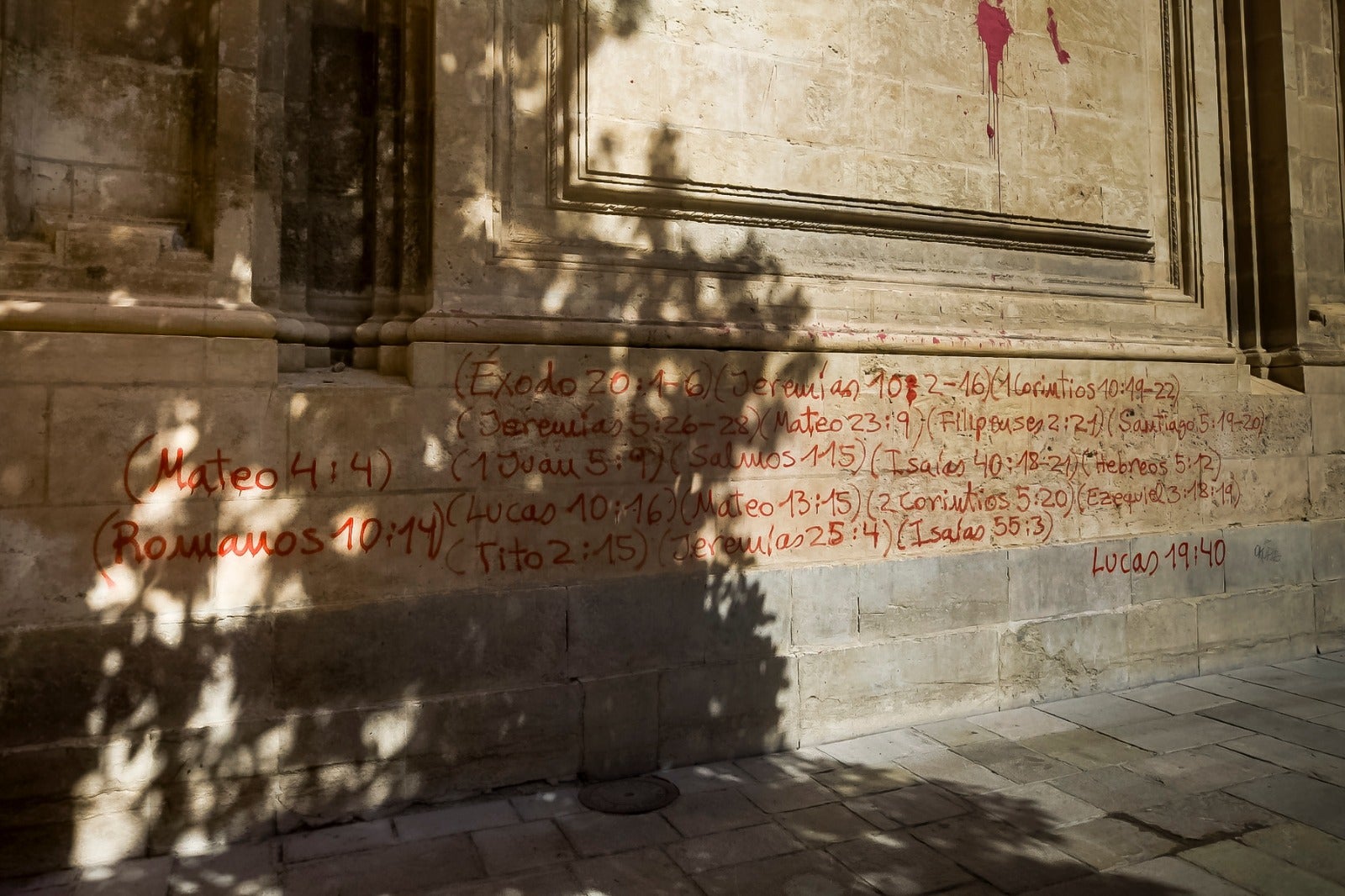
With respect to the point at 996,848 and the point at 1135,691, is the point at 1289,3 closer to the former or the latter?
the point at 1135,691

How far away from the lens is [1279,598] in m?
7.34

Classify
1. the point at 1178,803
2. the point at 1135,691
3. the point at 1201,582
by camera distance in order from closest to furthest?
the point at 1178,803
the point at 1135,691
the point at 1201,582

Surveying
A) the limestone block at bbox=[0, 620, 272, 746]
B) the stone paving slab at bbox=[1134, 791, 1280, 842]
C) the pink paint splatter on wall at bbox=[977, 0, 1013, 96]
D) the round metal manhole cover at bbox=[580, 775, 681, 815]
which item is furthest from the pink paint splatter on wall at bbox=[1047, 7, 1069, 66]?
the limestone block at bbox=[0, 620, 272, 746]

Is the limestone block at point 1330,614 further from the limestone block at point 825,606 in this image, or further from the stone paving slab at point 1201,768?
the limestone block at point 825,606

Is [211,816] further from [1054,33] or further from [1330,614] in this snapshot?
[1330,614]

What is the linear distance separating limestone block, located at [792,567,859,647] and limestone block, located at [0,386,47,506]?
409cm

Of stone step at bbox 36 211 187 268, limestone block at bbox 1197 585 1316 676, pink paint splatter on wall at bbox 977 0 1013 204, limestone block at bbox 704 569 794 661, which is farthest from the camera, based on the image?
limestone block at bbox 1197 585 1316 676

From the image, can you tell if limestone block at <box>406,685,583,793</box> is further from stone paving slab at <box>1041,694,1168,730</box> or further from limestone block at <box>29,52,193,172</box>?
stone paving slab at <box>1041,694,1168,730</box>

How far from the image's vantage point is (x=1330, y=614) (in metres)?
7.59

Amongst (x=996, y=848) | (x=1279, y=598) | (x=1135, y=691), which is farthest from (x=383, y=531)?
(x=1279, y=598)

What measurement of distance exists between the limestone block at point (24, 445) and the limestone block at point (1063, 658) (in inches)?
230

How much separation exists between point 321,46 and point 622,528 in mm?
3405

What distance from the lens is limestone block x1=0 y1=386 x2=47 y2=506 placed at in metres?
4.00

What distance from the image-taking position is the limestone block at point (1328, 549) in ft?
24.8
